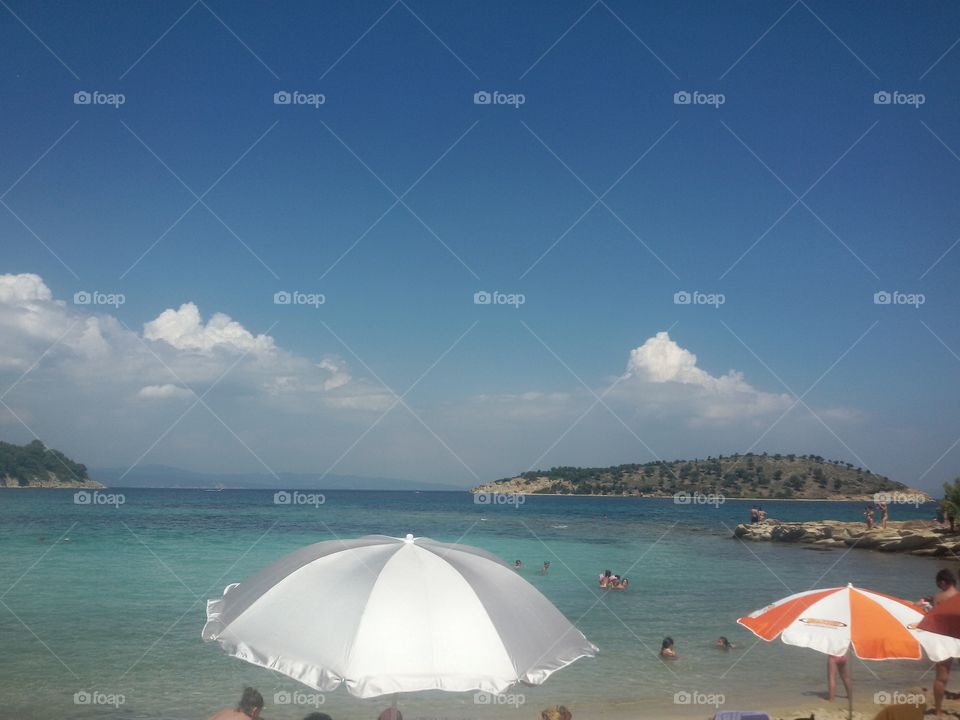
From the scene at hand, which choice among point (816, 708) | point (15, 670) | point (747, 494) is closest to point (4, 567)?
point (15, 670)

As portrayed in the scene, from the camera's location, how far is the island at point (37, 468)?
11819 centimetres

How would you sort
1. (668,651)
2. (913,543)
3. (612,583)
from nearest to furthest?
(668,651), (612,583), (913,543)

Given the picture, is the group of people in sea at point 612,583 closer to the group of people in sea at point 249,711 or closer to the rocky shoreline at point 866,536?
the group of people in sea at point 249,711

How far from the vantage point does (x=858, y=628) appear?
25.9ft

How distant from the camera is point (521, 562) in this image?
36062mm

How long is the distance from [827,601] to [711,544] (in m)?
45.1
